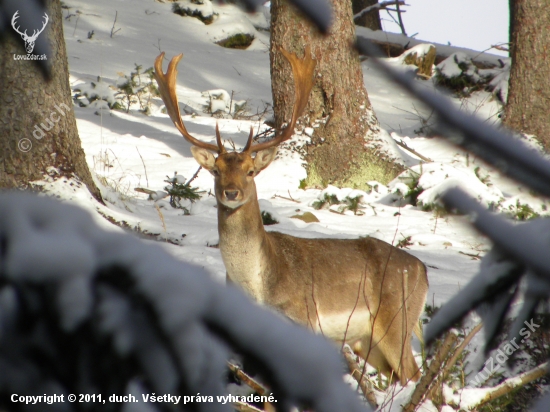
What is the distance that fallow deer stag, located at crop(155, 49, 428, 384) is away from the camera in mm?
4875

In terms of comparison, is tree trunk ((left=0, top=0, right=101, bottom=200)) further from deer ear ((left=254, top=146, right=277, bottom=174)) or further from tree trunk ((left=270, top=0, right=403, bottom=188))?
tree trunk ((left=270, top=0, right=403, bottom=188))

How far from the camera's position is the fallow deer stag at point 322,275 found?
4.88 metres

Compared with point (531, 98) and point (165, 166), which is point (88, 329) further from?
point (531, 98)

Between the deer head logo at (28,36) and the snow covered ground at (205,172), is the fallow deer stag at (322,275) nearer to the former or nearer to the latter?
the snow covered ground at (205,172)

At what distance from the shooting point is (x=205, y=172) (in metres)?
8.99

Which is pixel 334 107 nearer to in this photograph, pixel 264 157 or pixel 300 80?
pixel 300 80

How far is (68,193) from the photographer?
5500 mm

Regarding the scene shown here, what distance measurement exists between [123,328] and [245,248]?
4.21 meters

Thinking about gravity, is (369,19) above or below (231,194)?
above

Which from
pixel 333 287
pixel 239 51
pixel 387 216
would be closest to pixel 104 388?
pixel 333 287

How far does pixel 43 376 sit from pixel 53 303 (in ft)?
0.28

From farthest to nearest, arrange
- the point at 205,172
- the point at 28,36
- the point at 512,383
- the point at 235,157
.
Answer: the point at 205,172 < the point at 235,157 < the point at 512,383 < the point at 28,36

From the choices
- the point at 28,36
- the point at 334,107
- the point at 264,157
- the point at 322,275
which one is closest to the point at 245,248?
the point at 322,275

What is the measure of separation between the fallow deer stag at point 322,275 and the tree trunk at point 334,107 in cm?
345
